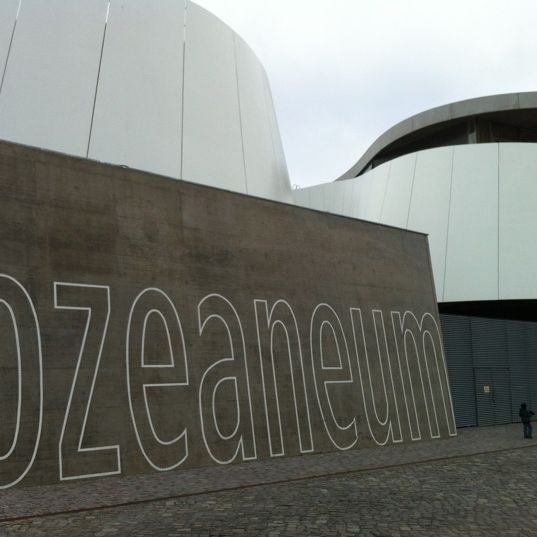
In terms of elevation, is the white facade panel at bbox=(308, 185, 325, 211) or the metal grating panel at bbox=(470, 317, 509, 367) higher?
the white facade panel at bbox=(308, 185, 325, 211)

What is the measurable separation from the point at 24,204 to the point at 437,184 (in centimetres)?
1646

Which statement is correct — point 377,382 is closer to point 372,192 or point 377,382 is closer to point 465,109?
point 372,192

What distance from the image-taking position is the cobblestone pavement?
6.28 meters

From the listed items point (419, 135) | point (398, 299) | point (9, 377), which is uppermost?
point (419, 135)

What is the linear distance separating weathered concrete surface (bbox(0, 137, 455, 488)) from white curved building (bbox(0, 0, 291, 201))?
202 centimetres

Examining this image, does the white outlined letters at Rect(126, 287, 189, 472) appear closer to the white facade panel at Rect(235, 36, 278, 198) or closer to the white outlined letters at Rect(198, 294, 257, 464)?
the white outlined letters at Rect(198, 294, 257, 464)

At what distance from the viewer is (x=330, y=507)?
7.30m

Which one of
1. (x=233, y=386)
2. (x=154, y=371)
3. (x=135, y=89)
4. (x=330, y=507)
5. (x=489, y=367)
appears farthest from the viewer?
(x=489, y=367)

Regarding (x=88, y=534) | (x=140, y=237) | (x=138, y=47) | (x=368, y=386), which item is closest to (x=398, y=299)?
(x=368, y=386)

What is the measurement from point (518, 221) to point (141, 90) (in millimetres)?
13702

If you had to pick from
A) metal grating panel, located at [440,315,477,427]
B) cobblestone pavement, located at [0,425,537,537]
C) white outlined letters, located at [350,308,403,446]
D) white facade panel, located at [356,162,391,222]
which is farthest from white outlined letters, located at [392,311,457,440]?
white facade panel, located at [356,162,391,222]

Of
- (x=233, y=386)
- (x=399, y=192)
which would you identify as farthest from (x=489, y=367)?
(x=233, y=386)

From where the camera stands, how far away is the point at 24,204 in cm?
969

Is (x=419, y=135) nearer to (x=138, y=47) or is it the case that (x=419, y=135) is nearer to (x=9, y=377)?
(x=138, y=47)
